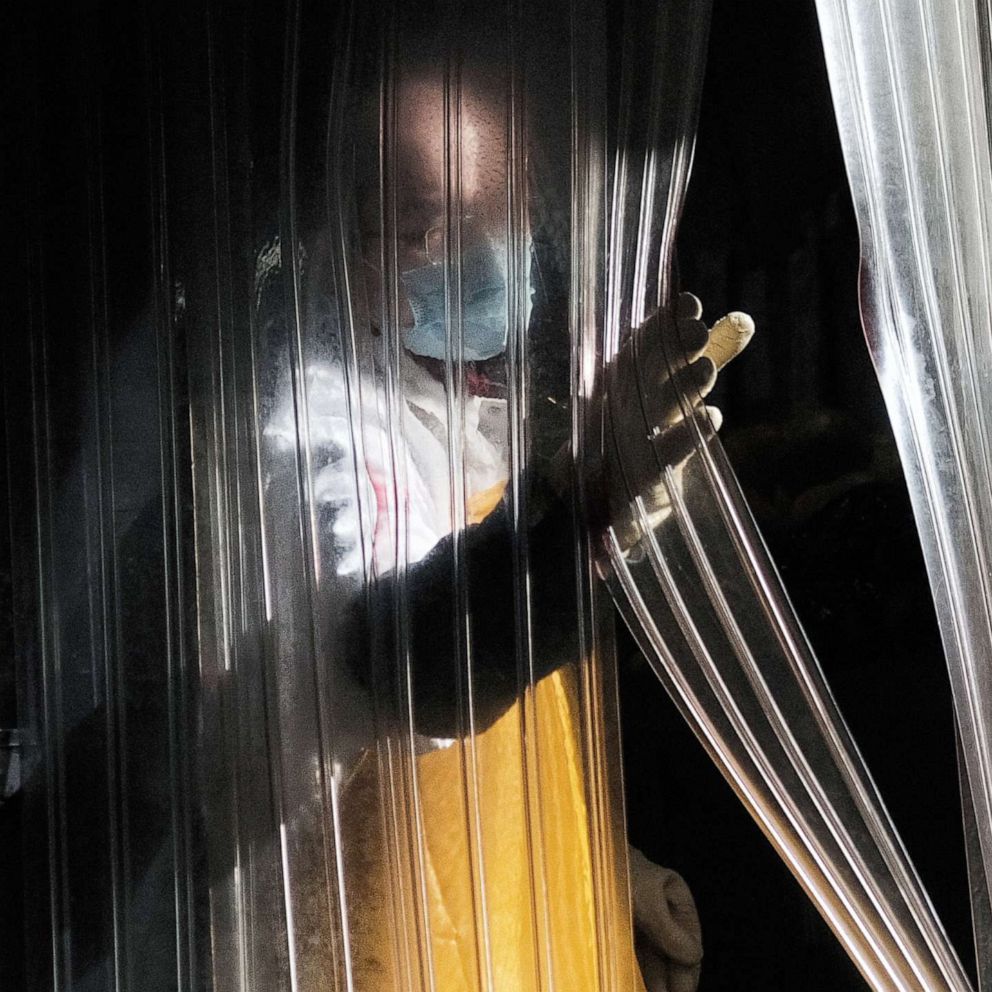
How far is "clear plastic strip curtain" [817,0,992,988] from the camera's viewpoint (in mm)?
1121

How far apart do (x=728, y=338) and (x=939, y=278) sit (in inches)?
9.7

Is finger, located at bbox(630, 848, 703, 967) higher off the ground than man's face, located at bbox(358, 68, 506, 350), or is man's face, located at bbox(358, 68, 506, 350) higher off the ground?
man's face, located at bbox(358, 68, 506, 350)

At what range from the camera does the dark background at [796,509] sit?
126cm

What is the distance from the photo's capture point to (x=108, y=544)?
5.31 ft

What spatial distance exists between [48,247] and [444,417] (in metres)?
0.68

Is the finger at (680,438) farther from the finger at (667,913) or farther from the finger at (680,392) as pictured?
the finger at (667,913)

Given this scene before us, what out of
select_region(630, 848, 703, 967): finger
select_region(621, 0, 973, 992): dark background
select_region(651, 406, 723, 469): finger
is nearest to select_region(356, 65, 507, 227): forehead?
select_region(621, 0, 973, 992): dark background

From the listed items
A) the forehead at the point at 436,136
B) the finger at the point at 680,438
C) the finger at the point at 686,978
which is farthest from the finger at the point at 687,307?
the finger at the point at 686,978

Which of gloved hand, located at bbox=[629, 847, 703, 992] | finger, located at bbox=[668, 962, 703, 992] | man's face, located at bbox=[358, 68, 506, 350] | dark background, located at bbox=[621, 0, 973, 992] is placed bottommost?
finger, located at bbox=[668, 962, 703, 992]

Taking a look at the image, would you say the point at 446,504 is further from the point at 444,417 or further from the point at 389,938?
the point at 389,938

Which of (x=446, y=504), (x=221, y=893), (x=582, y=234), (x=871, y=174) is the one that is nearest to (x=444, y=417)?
(x=446, y=504)

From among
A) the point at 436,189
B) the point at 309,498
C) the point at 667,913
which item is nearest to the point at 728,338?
the point at 436,189

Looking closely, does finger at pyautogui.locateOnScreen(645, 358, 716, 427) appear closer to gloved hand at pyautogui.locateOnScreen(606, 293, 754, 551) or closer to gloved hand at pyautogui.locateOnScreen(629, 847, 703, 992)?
gloved hand at pyautogui.locateOnScreen(606, 293, 754, 551)

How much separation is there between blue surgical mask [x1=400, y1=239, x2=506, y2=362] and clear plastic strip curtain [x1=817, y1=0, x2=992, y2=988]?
0.39 metres
